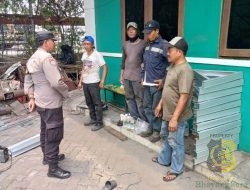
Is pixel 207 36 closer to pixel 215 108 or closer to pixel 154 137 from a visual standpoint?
pixel 215 108

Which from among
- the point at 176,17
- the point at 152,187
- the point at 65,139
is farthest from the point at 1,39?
the point at 152,187

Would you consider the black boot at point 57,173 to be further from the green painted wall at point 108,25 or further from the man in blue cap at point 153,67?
the green painted wall at point 108,25

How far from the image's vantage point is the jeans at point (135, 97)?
4.56 meters

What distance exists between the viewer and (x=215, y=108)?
342cm

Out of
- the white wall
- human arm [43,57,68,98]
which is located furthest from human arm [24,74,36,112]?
the white wall

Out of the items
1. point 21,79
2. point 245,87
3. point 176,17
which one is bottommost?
point 21,79

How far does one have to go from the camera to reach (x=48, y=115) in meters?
3.43

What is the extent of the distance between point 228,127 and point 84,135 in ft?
8.44

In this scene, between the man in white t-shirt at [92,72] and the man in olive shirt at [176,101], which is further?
the man in white t-shirt at [92,72]

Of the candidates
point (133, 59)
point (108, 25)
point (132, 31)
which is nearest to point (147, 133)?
point (133, 59)

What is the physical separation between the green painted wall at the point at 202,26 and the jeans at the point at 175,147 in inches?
49.4

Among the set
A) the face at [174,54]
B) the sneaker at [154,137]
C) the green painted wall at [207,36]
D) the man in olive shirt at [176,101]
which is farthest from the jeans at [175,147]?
the green painted wall at [207,36]

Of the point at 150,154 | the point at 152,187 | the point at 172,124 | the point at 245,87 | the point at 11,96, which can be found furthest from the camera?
the point at 11,96

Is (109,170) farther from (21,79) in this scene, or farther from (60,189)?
(21,79)
